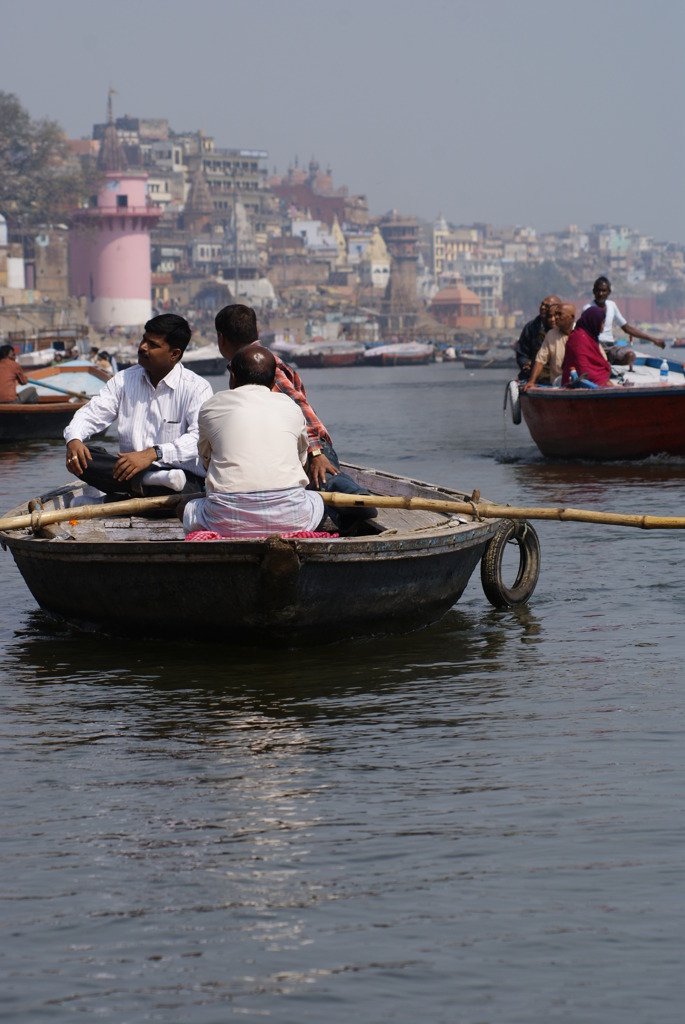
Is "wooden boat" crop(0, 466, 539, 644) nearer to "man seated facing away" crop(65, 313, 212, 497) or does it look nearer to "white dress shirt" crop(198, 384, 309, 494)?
"white dress shirt" crop(198, 384, 309, 494)

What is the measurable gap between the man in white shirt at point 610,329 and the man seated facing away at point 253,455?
9508 mm

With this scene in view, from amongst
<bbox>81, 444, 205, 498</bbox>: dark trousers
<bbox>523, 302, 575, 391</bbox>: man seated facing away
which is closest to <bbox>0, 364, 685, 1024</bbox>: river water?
<bbox>81, 444, 205, 498</bbox>: dark trousers

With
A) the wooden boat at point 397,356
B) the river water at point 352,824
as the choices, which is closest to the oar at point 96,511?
the river water at point 352,824

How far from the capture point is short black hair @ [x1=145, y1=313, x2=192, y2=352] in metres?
7.92

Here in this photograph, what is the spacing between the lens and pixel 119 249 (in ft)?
337

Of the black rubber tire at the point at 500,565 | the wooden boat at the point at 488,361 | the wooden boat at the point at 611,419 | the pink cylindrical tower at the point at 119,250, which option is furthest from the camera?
the pink cylindrical tower at the point at 119,250

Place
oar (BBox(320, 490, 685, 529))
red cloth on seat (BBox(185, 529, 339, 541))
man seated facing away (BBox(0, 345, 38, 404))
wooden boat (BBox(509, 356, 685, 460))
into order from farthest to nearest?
man seated facing away (BBox(0, 345, 38, 404)), wooden boat (BBox(509, 356, 685, 460)), oar (BBox(320, 490, 685, 529)), red cloth on seat (BBox(185, 529, 339, 541))

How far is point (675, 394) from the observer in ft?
51.2

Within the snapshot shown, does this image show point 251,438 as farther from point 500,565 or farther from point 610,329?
point 610,329

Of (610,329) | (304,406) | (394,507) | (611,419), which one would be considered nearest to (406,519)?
(304,406)

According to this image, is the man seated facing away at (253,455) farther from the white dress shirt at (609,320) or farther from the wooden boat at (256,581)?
the white dress shirt at (609,320)

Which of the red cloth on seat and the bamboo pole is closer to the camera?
the red cloth on seat

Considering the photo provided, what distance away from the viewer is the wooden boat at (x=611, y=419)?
15683 millimetres

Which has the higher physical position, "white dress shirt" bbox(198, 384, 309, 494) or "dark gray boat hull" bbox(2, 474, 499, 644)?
"white dress shirt" bbox(198, 384, 309, 494)
